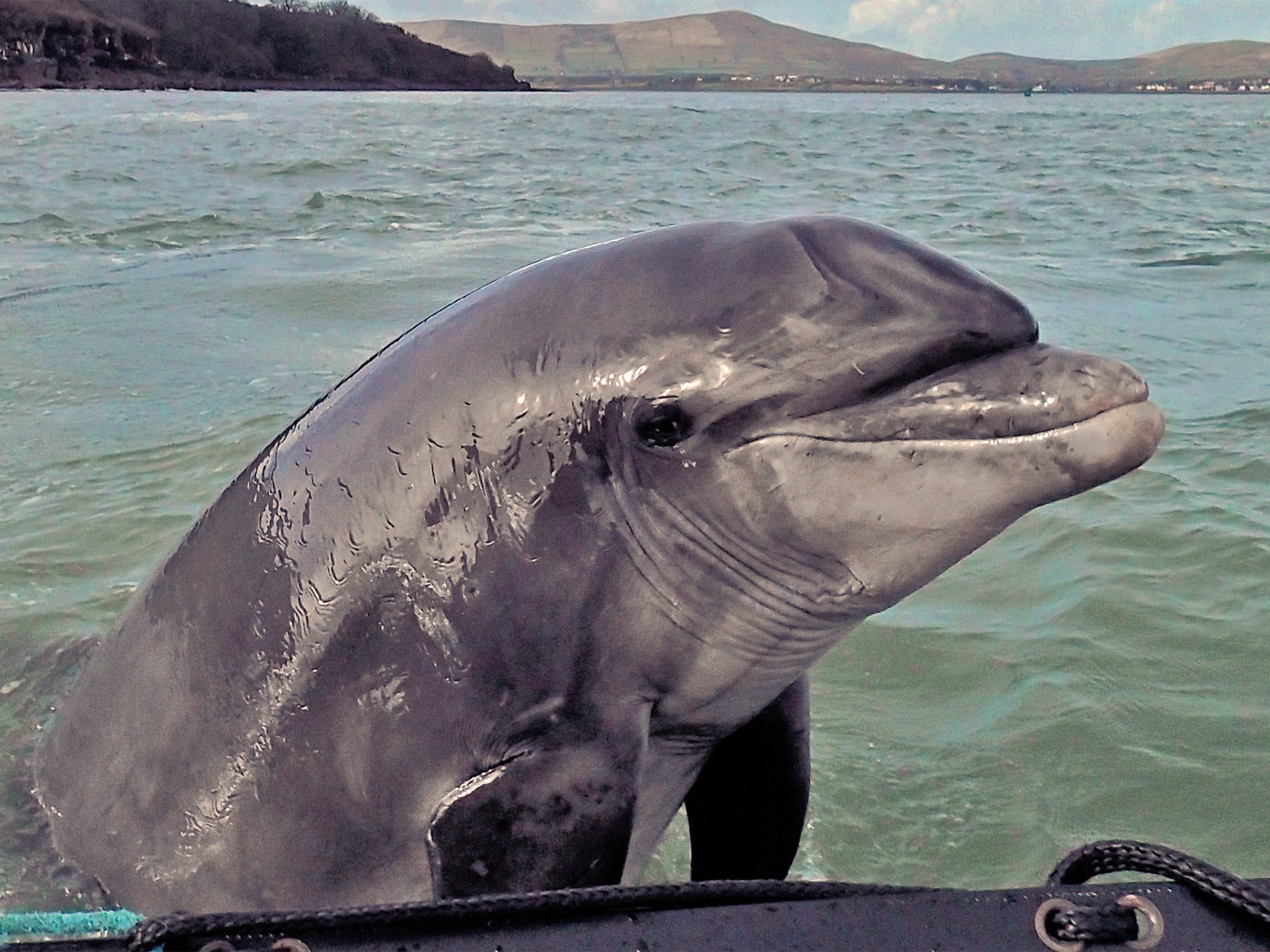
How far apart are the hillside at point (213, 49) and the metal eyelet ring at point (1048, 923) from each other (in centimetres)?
8991

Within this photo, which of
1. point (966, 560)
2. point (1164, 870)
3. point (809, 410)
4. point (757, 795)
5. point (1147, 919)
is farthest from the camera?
point (966, 560)

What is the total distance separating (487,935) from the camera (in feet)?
7.44

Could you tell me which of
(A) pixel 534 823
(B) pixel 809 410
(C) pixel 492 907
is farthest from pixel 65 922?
(B) pixel 809 410

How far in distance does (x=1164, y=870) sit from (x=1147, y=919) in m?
0.15

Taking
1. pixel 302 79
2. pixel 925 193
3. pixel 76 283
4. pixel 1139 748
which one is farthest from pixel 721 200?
pixel 302 79

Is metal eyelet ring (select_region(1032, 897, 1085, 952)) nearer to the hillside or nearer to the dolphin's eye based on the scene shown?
the dolphin's eye

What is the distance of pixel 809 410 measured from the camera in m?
2.77

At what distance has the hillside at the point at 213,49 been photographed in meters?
81.9

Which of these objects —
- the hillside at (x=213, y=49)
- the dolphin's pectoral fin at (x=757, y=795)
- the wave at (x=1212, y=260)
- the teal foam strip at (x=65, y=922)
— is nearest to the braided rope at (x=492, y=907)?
the teal foam strip at (x=65, y=922)

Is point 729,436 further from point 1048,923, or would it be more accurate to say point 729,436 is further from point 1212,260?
point 1212,260

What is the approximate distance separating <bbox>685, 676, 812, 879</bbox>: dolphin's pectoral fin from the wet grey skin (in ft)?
0.87

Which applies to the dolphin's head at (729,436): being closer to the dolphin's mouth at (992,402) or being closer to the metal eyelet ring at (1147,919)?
the dolphin's mouth at (992,402)

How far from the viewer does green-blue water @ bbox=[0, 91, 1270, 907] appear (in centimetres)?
491

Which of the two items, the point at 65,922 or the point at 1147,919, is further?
the point at 65,922
